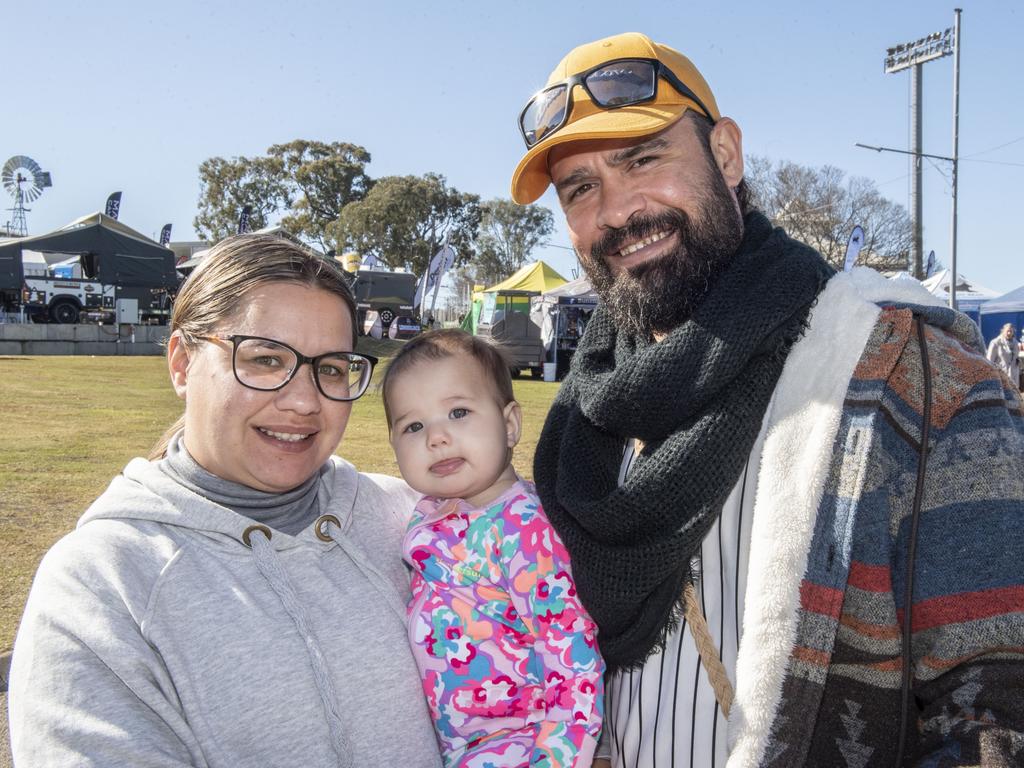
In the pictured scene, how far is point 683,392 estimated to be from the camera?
1686 millimetres

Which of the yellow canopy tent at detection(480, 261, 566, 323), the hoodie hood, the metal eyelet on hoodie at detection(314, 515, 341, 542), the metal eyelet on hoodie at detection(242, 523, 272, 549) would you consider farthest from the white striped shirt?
the yellow canopy tent at detection(480, 261, 566, 323)

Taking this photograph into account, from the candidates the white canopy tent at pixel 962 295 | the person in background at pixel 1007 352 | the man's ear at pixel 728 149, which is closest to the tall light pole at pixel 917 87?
the white canopy tent at pixel 962 295

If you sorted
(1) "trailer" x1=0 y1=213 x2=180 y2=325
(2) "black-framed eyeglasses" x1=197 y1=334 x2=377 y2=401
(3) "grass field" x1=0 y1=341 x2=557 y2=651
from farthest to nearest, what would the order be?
(1) "trailer" x1=0 y1=213 x2=180 y2=325 < (3) "grass field" x1=0 y1=341 x2=557 y2=651 < (2) "black-framed eyeglasses" x1=197 y1=334 x2=377 y2=401

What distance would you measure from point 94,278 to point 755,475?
23.9 m

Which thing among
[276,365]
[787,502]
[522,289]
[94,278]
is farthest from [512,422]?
[522,289]

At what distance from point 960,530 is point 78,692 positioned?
153 centimetres

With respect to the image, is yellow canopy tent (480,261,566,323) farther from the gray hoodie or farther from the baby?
the gray hoodie

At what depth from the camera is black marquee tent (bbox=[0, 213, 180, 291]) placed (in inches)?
780

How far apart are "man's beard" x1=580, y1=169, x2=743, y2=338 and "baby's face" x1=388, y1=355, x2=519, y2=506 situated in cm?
46

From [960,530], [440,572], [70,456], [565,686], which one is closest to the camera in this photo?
[960,530]

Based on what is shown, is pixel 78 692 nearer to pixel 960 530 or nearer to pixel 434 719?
pixel 434 719

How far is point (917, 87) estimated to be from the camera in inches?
1242

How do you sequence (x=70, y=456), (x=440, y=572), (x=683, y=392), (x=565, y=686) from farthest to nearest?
1. (x=70, y=456)
2. (x=440, y=572)
3. (x=565, y=686)
4. (x=683, y=392)

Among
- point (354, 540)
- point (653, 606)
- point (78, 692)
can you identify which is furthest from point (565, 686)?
point (78, 692)
